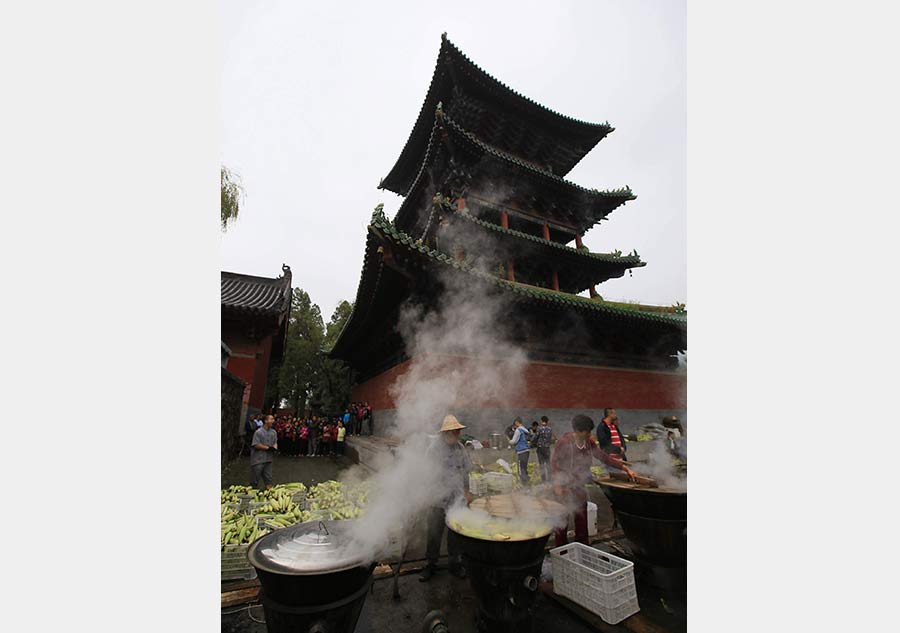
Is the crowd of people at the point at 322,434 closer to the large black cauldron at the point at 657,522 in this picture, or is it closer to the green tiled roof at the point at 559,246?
the green tiled roof at the point at 559,246

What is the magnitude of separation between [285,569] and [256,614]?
53.5 inches

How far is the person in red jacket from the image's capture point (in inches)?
151

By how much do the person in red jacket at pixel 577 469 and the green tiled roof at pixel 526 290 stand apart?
363cm

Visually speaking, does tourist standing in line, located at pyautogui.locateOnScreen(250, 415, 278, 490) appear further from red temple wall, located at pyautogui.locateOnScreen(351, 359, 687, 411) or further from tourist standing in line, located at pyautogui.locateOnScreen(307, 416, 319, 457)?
tourist standing in line, located at pyautogui.locateOnScreen(307, 416, 319, 457)

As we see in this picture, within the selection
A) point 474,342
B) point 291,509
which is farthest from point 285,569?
point 474,342

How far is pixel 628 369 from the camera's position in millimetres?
9766

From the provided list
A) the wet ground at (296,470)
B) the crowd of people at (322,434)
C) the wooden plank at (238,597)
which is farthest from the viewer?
the crowd of people at (322,434)

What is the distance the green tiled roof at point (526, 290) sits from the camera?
600cm

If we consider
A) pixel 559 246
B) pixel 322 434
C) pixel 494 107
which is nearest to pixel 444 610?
pixel 559 246

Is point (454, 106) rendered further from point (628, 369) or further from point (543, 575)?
point (543, 575)

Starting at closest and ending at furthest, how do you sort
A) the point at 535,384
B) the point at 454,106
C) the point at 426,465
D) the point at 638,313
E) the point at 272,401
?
the point at 426,465 → the point at 535,384 → the point at 638,313 → the point at 454,106 → the point at 272,401

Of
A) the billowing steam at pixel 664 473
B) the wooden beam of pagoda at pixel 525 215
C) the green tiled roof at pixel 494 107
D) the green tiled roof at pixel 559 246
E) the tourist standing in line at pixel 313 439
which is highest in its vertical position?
the green tiled roof at pixel 494 107

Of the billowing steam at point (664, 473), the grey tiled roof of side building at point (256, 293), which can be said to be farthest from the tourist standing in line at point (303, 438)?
the billowing steam at point (664, 473)

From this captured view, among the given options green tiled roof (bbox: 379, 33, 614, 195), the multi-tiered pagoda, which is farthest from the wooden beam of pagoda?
green tiled roof (bbox: 379, 33, 614, 195)
